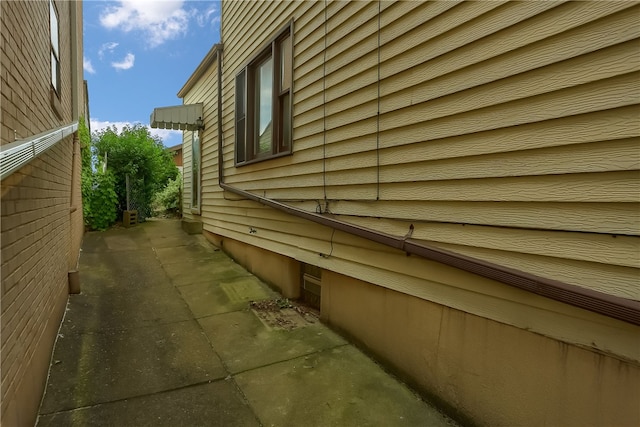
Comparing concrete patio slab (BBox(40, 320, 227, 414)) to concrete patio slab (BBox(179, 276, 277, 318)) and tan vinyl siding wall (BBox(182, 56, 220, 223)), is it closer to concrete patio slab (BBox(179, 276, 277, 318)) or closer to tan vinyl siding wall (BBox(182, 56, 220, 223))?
concrete patio slab (BBox(179, 276, 277, 318))

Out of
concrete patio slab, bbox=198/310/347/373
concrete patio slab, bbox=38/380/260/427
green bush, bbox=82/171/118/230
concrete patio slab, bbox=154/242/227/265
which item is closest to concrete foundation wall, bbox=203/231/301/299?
concrete patio slab, bbox=154/242/227/265

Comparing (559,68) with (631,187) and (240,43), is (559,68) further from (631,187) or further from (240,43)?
(240,43)

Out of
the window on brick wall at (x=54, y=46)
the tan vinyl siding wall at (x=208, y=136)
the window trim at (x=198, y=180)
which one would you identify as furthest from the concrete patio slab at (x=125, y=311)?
the window trim at (x=198, y=180)

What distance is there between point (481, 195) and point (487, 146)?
1.08 feet

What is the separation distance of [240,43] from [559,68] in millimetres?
5538

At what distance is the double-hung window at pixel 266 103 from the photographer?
189 inches

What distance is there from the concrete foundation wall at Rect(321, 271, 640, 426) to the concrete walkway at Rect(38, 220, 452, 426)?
0.28 meters

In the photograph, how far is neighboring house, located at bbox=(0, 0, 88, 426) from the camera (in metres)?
1.84

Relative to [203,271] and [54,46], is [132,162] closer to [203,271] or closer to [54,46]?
Result: [203,271]

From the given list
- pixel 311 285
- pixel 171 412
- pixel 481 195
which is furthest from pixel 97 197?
pixel 481 195

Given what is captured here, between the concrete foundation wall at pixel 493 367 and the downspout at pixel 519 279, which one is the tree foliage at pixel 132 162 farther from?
the concrete foundation wall at pixel 493 367

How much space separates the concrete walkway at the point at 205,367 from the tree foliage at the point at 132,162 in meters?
5.12

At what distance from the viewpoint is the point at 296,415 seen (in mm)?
2529

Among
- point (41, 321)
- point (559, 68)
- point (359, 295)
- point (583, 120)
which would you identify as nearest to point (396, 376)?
point (359, 295)
